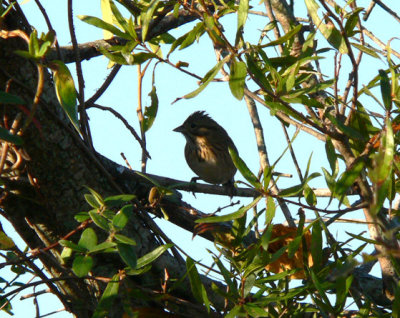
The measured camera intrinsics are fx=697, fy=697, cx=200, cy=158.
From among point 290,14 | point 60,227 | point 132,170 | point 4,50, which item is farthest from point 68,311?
point 290,14

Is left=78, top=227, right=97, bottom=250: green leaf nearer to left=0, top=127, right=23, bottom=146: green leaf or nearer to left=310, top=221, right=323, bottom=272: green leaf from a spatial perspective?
left=0, top=127, right=23, bottom=146: green leaf

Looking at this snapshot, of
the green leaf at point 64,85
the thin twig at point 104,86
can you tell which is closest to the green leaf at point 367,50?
the green leaf at point 64,85

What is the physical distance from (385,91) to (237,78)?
0.52 meters

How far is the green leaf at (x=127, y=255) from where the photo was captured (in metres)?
2.09

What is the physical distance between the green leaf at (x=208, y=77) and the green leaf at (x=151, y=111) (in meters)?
0.76

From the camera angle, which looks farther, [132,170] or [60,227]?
[132,170]

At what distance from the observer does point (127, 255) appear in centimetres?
211

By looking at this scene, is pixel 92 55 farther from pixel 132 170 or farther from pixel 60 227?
pixel 60 227

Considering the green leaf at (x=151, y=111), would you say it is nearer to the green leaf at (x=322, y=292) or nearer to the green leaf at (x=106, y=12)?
the green leaf at (x=106, y=12)

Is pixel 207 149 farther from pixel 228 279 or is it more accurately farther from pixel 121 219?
pixel 121 219

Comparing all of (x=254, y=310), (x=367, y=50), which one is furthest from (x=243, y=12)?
(x=254, y=310)

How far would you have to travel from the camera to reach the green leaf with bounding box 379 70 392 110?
232 cm

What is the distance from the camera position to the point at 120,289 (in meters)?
2.54

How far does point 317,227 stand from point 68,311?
45.3 inches
